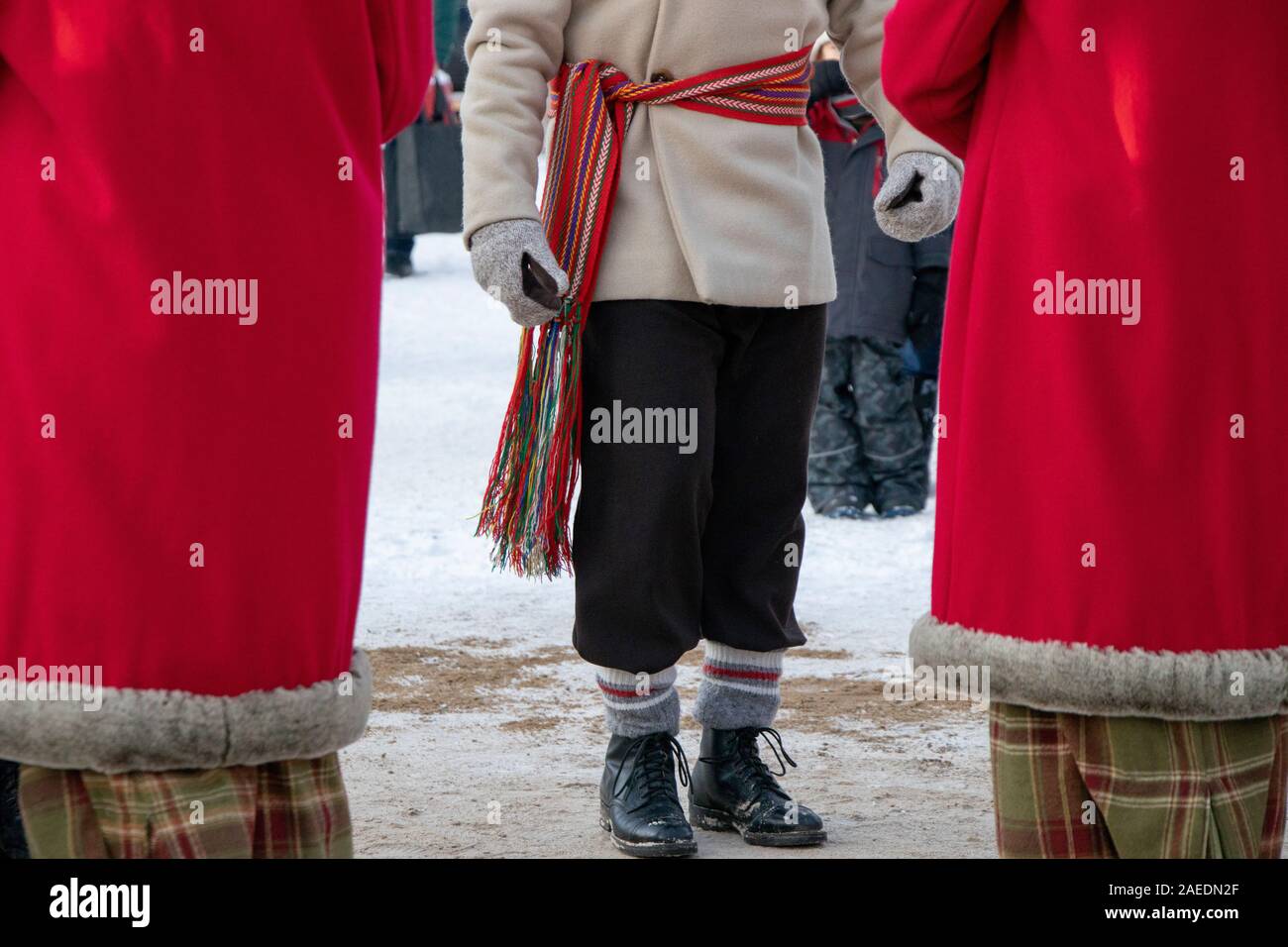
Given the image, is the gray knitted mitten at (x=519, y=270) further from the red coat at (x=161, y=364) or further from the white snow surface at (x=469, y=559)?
the white snow surface at (x=469, y=559)

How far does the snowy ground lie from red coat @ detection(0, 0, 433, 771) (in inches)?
45.1

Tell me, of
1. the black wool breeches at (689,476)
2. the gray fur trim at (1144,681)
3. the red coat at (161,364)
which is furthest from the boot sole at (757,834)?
the red coat at (161,364)

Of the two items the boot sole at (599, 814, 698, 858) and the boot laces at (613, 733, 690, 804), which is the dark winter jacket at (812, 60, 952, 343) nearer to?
the boot laces at (613, 733, 690, 804)

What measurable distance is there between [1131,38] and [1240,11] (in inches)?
5.3

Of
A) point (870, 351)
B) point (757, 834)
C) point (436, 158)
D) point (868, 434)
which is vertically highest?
point (436, 158)

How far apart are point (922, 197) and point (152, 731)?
1.59 m

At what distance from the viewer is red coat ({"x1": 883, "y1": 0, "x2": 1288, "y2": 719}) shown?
221 cm

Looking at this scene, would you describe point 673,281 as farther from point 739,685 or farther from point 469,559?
point 469,559

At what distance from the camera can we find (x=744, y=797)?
3.15m

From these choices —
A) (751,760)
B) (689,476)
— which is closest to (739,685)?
(751,760)

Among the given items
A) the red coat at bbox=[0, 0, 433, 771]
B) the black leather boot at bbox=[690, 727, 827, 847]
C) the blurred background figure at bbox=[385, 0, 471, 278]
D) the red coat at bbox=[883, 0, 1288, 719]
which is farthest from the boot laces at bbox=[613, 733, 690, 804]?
the blurred background figure at bbox=[385, 0, 471, 278]

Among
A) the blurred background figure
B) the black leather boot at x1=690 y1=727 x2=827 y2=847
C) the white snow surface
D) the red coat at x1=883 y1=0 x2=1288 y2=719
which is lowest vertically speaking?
the black leather boot at x1=690 y1=727 x2=827 y2=847
